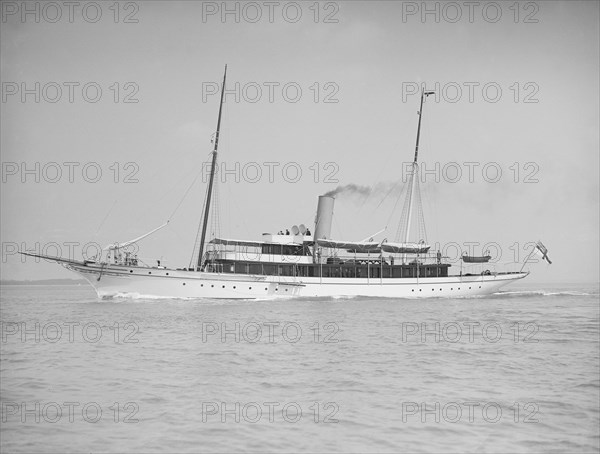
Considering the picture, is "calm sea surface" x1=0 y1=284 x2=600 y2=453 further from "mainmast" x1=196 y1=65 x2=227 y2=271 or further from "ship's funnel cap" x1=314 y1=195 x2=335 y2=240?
"ship's funnel cap" x1=314 y1=195 x2=335 y2=240

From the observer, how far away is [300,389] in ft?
46.3

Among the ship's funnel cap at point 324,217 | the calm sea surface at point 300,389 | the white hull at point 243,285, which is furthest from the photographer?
the ship's funnel cap at point 324,217

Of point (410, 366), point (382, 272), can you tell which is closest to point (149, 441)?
point (410, 366)

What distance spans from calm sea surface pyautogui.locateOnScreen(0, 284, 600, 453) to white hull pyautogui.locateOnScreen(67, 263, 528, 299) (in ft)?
57.8

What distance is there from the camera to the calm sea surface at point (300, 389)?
10469 mm

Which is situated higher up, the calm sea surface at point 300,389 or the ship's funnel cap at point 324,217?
the ship's funnel cap at point 324,217

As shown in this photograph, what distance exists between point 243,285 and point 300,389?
3368 centimetres

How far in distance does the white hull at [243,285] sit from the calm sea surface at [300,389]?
17603mm

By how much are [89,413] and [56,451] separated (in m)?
2.13

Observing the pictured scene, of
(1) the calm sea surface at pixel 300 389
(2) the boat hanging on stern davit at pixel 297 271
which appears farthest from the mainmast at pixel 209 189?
(1) the calm sea surface at pixel 300 389

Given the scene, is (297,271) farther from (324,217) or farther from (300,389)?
(300,389)

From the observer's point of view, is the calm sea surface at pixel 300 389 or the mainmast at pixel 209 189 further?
the mainmast at pixel 209 189

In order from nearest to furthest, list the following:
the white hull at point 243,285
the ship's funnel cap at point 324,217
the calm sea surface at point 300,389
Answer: the calm sea surface at point 300,389, the white hull at point 243,285, the ship's funnel cap at point 324,217

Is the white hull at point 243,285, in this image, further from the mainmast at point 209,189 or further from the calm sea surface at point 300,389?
the calm sea surface at point 300,389
